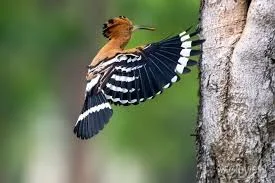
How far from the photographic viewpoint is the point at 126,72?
207 inches

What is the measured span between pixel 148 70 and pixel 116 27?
1.11ft

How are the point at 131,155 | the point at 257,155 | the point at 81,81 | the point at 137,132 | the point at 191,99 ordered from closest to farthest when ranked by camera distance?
the point at 257,155
the point at 81,81
the point at 191,99
the point at 137,132
the point at 131,155

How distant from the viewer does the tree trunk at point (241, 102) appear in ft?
16.7

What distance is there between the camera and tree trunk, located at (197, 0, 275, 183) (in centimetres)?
510

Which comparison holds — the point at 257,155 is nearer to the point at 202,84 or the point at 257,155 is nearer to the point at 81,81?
the point at 202,84

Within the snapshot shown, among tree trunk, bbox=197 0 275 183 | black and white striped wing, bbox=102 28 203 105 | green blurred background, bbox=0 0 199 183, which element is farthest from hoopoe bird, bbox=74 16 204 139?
green blurred background, bbox=0 0 199 183

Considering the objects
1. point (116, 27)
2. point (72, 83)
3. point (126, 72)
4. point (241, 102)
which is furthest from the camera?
point (72, 83)

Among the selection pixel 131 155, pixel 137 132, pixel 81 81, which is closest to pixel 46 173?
pixel 131 155

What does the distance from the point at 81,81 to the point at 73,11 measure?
1132 mm

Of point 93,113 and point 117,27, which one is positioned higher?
point 117,27

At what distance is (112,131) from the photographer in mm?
16812

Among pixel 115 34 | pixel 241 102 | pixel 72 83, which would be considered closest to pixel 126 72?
pixel 115 34

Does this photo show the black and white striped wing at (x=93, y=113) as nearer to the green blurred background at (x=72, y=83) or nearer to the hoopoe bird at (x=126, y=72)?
the hoopoe bird at (x=126, y=72)

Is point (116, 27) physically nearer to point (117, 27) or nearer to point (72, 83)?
point (117, 27)
